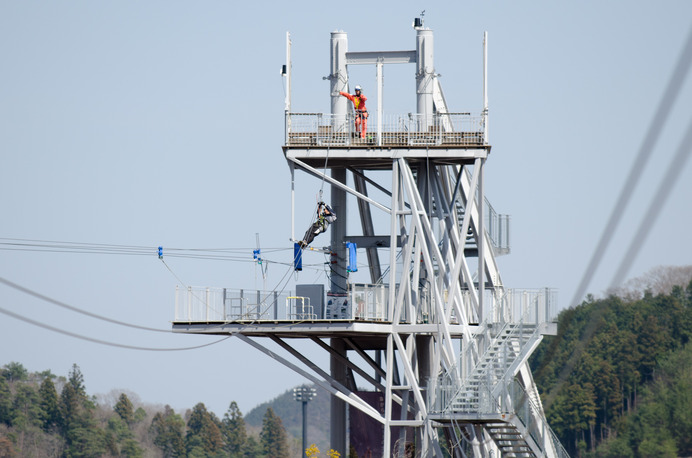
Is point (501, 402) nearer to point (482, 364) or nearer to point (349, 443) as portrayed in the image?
point (482, 364)

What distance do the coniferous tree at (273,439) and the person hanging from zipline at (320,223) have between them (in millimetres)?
131855

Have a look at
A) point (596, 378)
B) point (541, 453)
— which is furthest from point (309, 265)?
point (596, 378)

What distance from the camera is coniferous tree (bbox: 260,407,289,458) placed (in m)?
183

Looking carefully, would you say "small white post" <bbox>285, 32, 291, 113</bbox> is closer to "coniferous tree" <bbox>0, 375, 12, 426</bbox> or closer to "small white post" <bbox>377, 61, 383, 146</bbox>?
"small white post" <bbox>377, 61, 383, 146</bbox>

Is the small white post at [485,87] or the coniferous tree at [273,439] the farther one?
the coniferous tree at [273,439]

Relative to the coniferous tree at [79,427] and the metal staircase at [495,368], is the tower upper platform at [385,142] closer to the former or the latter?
the metal staircase at [495,368]

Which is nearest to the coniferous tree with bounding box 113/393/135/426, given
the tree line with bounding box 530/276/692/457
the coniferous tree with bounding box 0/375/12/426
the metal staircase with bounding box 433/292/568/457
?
the coniferous tree with bounding box 0/375/12/426

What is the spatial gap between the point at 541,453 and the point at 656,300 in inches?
3375

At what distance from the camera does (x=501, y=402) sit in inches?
1922

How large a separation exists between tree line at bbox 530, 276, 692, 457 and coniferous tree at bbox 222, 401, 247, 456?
165 feet

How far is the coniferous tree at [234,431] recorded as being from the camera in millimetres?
176837

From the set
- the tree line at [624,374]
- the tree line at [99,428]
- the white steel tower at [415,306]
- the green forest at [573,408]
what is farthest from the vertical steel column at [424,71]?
the tree line at [99,428]

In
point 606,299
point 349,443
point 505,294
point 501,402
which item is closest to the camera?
point 606,299

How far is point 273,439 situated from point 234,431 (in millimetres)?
7305
